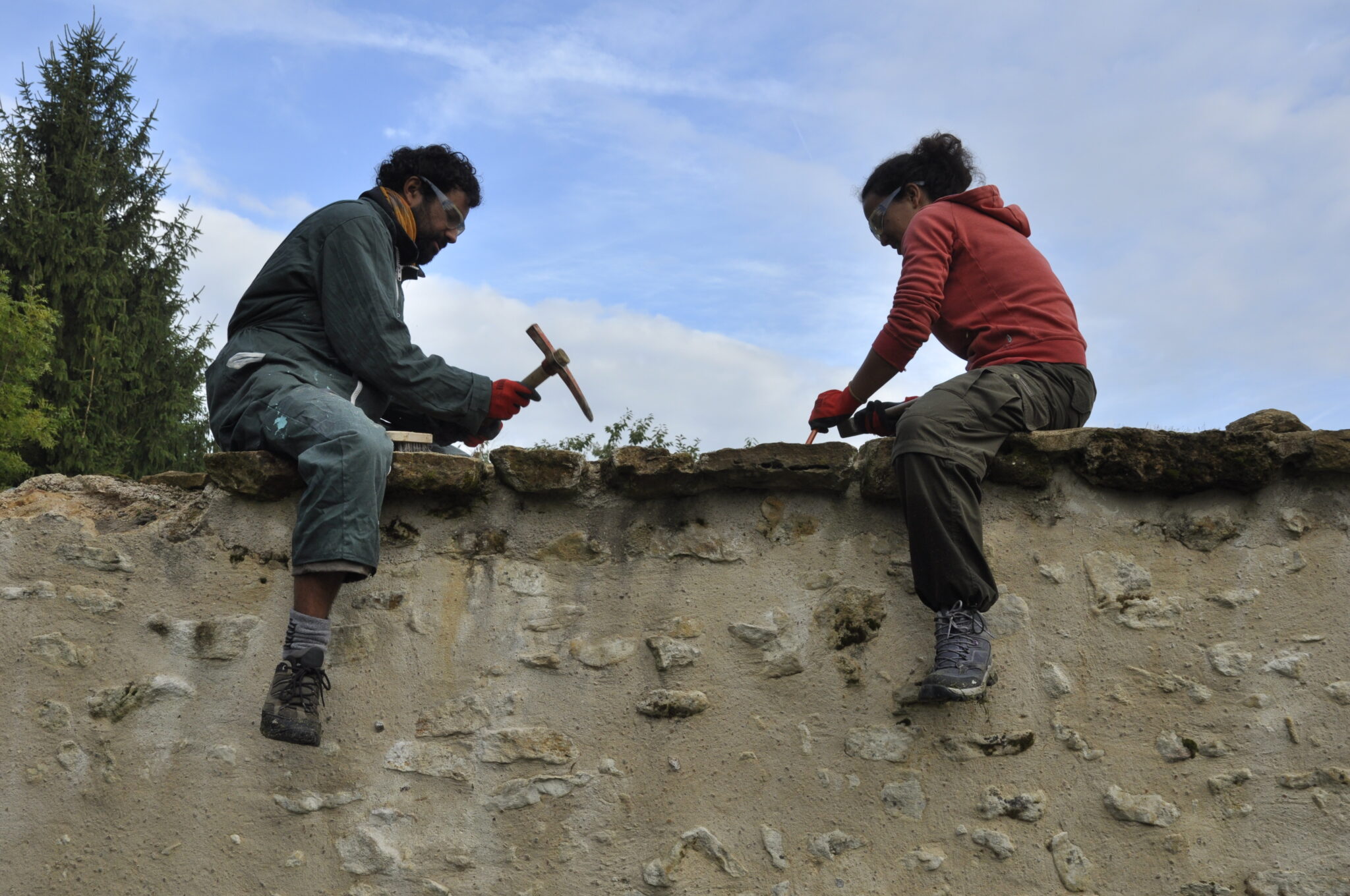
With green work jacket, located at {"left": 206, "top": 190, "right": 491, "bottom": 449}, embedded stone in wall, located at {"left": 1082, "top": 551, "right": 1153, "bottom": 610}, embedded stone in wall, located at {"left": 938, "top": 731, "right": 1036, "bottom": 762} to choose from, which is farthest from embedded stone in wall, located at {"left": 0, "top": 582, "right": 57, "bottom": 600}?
embedded stone in wall, located at {"left": 1082, "top": 551, "right": 1153, "bottom": 610}

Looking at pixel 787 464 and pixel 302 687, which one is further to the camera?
pixel 787 464

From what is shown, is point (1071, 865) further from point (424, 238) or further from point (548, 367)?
point (424, 238)

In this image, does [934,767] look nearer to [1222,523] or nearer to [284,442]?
[1222,523]

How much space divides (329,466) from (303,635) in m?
0.41

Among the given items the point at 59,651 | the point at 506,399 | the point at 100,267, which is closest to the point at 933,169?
the point at 506,399

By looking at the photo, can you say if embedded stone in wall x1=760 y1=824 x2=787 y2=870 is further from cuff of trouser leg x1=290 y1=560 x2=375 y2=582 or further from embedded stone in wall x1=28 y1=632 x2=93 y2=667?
embedded stone in wall x1=28 y1=632 x2=93 y2=667

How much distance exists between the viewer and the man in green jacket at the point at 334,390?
2459mm

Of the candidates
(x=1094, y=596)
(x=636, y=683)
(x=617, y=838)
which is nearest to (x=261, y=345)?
(x=636, y=683)

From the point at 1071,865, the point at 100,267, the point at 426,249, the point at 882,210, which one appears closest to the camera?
the point at 1071,865

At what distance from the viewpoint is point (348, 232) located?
9.49 ft

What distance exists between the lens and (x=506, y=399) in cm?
292

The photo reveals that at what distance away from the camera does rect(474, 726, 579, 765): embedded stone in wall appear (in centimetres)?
257

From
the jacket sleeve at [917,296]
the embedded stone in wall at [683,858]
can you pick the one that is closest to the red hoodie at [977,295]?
the jacket sleeve at [917,296]

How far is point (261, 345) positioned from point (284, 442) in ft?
1.21
